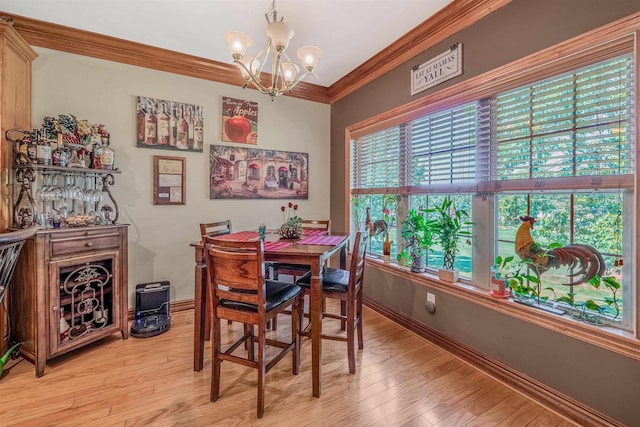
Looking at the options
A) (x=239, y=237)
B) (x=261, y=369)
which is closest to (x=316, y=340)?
(x=261, y=369)

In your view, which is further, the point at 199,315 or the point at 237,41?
the point at 199,315

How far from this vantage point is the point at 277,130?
3.63 meters

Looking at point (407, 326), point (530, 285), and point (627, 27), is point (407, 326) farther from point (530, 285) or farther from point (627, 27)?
point (627, 27)

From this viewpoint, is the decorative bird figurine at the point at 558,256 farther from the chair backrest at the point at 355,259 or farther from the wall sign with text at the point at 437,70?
the wall sign with text at the point at 437,70

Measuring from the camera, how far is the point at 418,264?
2.67 meters

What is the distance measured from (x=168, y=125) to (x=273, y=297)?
230cm

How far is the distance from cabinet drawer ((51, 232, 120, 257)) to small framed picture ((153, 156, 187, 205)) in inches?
26.3

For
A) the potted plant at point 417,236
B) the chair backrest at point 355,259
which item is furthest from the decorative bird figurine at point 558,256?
the chair backrest at point 355,259

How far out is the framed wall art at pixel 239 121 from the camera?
3311 millimetres

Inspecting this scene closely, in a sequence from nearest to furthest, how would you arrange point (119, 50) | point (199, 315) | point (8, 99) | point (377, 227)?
point (199, 315) → point (8, 99) → point (119, 50) → point (377, 227)

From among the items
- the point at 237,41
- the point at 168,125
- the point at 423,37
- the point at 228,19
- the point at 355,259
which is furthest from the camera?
the point at 168,125

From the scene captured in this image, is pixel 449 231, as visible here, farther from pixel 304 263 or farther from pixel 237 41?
pixel 237 41

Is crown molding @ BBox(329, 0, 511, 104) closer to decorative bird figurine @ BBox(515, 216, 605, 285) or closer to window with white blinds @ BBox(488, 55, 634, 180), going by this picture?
window with white blinds @ BBox(488, 55, 634, 180)

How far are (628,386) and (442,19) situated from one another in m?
2.65
